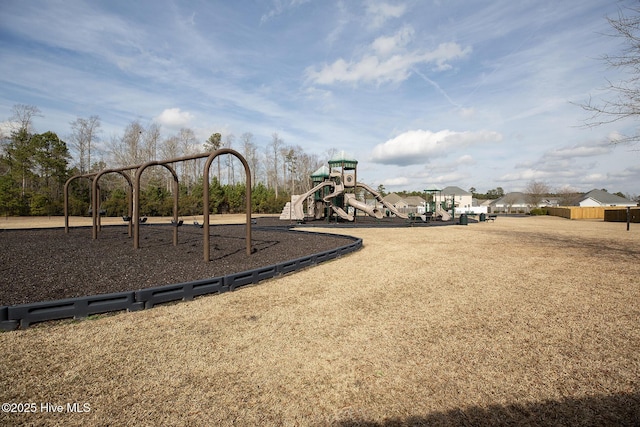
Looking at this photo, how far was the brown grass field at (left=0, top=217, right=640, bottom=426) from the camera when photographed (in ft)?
8.77

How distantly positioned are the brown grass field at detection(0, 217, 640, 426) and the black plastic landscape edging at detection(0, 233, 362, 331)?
0.17 m

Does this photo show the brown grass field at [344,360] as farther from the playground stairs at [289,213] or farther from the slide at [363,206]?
the slide at [363,206]

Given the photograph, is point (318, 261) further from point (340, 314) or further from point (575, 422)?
point (575, 422)

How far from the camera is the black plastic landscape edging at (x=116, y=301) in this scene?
430 cm

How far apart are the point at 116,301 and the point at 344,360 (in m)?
3.90

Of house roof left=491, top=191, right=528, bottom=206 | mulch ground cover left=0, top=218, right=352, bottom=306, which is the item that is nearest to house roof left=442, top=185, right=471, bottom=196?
house roof left=491, top=191, right=528, bottom=206

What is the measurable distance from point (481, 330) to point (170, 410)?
4.04 meters

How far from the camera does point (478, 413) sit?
2660mm

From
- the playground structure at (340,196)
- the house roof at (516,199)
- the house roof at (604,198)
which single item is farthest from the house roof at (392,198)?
the playground structure at (340,196)

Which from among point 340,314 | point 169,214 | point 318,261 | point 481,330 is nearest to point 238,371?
point 340,314

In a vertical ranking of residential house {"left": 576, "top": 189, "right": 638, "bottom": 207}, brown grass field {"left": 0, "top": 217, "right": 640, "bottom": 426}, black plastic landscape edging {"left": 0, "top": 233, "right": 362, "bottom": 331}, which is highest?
residential house {"left": 576, "top": 189, "right": 638, "bottom": 207}

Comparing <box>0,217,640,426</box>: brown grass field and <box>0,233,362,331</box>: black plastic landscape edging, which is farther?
<box>0,233,362,331</box>: black plastic landscape edging

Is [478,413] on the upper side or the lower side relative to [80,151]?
lower

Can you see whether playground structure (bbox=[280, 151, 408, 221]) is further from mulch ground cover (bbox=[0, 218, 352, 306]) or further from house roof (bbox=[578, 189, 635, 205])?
house roof (bbox=[578, 189, 635, 205])
